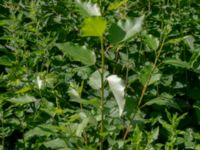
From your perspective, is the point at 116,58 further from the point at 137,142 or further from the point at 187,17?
the point at 137,142

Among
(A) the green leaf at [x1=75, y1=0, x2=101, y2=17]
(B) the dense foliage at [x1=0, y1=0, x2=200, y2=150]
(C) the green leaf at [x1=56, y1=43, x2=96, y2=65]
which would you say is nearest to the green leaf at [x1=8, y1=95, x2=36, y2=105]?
(B) the dense foliage at [x1=0, y1=0, x2=200, y2=150]

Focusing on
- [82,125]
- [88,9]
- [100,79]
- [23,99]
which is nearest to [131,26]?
[88,9]

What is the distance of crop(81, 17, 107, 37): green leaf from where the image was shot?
119 centimetres

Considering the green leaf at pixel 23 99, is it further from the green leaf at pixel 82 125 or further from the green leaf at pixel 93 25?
the green leaf at pixel 93 25

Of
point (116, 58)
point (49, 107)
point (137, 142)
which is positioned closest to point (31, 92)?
point (49, 107)

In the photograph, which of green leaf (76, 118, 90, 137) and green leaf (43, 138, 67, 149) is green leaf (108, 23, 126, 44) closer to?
green leaf (76, 118, 90, 137)

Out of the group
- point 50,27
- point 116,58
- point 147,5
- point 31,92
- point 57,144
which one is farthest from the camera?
point 147,5

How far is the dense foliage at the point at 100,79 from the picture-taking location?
4.93 ft

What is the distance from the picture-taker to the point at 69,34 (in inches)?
125

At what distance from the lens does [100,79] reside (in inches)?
65.1

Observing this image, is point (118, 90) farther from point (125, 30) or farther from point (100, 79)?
point (100, 79)

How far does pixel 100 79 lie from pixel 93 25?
18.6 inches

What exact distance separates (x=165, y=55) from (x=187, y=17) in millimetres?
444

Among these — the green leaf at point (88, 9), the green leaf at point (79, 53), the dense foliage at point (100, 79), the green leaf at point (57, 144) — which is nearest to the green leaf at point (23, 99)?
the dense foliage at point (100, 79)
